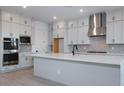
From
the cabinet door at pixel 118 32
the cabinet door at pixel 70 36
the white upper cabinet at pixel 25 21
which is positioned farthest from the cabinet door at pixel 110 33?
the white upper cabinet at pixel 25 21

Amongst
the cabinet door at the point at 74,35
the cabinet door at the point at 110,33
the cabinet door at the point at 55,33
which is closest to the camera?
the cabinet door at the point at 110,33

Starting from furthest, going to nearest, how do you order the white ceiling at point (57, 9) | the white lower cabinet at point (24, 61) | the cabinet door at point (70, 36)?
1. the cabinet door at point (70, 36)
2. the white lower cabinet at point (24, 61)
3. the white ceiling at point (57, 9)

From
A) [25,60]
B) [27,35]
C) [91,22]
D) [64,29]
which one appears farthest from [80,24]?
[25,60]

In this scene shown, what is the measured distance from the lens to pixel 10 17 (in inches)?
221

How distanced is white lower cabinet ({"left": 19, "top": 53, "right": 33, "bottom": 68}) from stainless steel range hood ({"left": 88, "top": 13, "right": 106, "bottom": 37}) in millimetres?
3505

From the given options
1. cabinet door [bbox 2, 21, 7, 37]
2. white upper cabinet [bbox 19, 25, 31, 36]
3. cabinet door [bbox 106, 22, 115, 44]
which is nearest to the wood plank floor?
cabinet door [bbox 2, 21, 7, 37]

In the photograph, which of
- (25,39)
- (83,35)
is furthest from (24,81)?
(83,35)

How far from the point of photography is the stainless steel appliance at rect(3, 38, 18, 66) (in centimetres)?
529

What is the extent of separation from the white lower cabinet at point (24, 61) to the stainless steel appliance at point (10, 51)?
0.30m

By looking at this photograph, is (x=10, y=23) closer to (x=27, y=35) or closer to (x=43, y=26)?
(x=27, y=35)

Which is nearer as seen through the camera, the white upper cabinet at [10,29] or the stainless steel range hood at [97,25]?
the white upper cabinet at [10,29]

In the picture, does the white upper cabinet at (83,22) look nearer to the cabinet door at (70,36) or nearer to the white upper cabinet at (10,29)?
the cabinet door at (70,36)

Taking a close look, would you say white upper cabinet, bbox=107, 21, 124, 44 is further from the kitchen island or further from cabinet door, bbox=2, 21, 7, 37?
cabinet door, bbox=2, 21, 7, 37

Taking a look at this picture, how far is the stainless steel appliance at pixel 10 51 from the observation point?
5.29 meters
